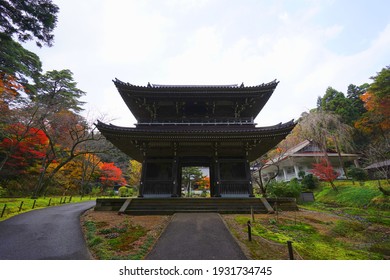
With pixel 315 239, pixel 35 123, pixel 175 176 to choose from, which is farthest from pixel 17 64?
pixel 315 239

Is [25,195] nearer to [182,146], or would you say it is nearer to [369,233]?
[182,146]

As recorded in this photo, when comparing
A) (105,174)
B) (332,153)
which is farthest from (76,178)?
(332,153)

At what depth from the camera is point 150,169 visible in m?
12.8

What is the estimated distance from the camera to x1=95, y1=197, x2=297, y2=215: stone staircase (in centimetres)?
977

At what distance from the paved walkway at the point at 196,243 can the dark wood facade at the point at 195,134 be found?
4.66 meters

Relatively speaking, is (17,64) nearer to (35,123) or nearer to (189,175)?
(35,123)

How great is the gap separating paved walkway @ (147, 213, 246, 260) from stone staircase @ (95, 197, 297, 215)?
2309mm

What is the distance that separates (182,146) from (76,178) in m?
24.6

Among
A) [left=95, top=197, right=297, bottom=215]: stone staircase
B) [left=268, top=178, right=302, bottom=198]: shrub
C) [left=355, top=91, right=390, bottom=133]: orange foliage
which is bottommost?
[left=95, top=197, right=297, bottom=215]: stone staircase

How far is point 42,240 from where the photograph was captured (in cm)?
591

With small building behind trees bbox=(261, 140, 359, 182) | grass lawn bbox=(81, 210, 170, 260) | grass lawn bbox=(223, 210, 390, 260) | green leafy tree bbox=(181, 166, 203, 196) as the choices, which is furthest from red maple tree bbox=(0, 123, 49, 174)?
small building behind trees bbox=(261, 140, 359, 182)

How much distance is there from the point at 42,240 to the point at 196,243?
5.42 meters

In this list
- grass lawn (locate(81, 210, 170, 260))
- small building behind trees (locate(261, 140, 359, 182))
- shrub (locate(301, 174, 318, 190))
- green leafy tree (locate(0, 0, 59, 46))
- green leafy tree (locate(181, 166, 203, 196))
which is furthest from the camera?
green leafy tree (locate(181, 166, 203, 196))

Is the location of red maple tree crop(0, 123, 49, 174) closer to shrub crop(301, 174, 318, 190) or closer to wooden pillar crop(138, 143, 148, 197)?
wooden pillar crop(138, 143, 148, 197)
